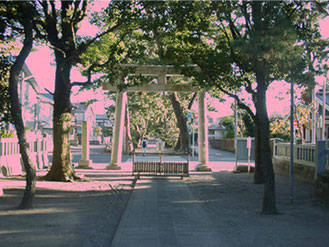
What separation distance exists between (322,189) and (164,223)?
16.7 ft

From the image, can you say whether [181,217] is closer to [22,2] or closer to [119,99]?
[22,2]

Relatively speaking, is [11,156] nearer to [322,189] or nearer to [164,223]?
[164,223]

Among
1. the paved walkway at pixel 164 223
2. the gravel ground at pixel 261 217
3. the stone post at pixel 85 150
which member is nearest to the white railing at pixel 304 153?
the gravel ground at pixel 261 217

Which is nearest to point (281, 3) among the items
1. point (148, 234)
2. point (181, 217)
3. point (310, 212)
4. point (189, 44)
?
point (189, 44)

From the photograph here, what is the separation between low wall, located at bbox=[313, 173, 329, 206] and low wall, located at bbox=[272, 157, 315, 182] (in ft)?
13.0

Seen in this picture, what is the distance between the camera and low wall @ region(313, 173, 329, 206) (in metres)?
10.5

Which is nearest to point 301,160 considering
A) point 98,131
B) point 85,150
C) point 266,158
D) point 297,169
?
point 297,169

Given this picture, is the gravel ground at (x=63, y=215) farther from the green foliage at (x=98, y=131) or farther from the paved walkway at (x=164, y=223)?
the green foliage at (x=98, y=131)

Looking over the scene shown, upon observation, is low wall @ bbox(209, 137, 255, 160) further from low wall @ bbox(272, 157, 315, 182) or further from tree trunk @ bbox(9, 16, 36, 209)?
tree trunk @ bbox(9, 16, 36, 209)

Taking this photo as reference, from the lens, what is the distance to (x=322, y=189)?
10.8m

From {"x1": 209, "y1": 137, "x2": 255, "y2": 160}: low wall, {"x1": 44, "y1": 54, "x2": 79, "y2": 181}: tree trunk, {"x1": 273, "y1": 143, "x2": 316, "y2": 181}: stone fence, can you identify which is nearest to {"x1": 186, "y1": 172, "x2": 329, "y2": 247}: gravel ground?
{"x1": 273, "y1": 143, "x2": 316, "y2": 181}: stone fence

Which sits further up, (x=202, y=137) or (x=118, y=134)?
(x=118, y=134)

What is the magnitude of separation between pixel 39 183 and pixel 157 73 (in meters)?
9.78

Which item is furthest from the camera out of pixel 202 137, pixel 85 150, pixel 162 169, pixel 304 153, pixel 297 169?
pixel 85 150
